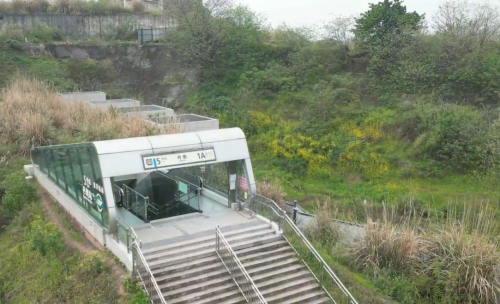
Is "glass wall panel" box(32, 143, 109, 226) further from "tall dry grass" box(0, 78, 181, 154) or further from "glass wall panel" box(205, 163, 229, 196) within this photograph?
"glass wall panel" box(205, 163, 229, 196)

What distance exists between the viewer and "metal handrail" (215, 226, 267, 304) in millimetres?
10336

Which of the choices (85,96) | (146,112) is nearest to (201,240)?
(146,112)

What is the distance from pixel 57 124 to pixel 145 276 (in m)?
13.1

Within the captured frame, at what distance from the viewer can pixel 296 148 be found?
2288cm

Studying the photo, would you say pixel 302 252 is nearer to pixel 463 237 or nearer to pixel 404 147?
pixel 463 237

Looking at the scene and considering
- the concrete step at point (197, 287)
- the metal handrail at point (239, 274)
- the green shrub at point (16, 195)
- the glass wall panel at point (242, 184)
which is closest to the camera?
the metal handrail at point (239, 274)

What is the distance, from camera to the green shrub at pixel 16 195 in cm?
1567

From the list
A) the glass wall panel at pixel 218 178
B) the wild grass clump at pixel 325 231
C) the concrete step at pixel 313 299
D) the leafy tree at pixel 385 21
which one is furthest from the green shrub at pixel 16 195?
the leafy tree at pixel 385 21

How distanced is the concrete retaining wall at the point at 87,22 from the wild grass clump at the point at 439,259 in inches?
1178

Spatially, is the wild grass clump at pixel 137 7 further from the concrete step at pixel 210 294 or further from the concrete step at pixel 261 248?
the concrete step at pixel 210 294

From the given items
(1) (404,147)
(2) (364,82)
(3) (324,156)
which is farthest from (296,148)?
(2) (364,82)

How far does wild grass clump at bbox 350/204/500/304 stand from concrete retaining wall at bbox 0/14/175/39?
2992 cm

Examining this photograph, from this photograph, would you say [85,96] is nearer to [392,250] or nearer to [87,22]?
[87,22]

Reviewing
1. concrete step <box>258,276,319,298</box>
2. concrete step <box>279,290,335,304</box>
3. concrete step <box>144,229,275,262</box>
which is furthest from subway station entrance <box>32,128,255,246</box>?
concrete step <box>279,290,335,304</box>
